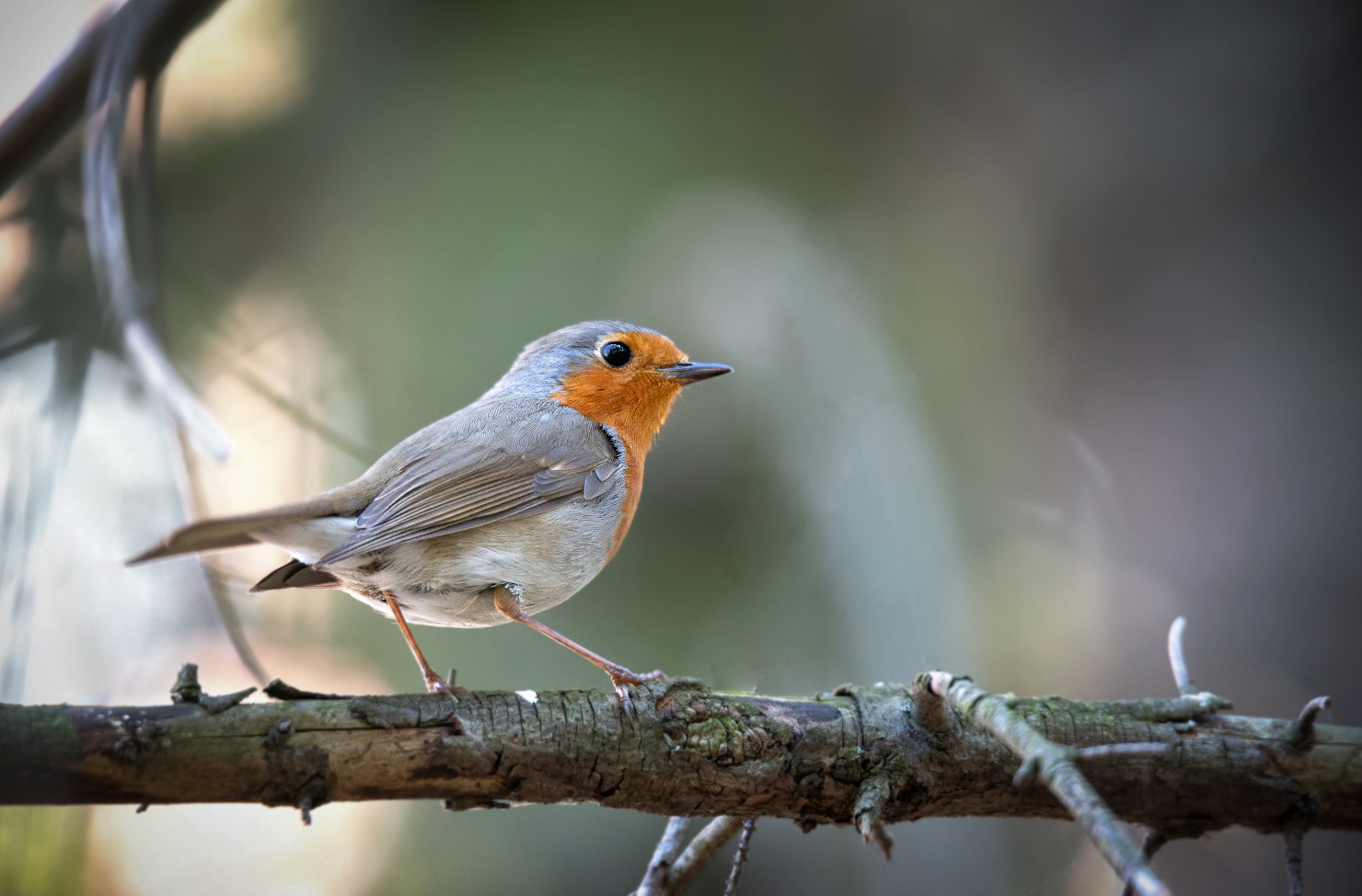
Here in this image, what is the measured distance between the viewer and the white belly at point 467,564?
2619 mm

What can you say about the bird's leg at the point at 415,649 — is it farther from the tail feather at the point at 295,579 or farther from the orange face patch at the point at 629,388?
the orange face patch at the point at 629,388

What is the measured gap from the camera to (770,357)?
4785 millimetres

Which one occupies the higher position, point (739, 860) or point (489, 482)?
point (489, 482)

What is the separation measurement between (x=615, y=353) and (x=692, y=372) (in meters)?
0.31

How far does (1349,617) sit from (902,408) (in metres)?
1.98

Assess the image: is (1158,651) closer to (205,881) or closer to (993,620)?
(993,620)

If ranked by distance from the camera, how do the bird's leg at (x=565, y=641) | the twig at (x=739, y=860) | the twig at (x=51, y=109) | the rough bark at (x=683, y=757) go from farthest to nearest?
1. the twig at (x=51, y=109)
2. the bird's leg at (x=565, y=641)
3. the twig at (x=739, y=860)
4. the rough bark at (x=683, y=757)

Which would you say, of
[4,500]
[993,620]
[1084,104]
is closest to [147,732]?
[4,500]

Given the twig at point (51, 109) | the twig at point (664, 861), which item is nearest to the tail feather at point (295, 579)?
the twig at point (664, 861)

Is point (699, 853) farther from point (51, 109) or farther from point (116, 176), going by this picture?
point (51, 109)

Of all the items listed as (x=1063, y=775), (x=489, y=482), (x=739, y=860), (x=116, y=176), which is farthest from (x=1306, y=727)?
(x=116, y=176)

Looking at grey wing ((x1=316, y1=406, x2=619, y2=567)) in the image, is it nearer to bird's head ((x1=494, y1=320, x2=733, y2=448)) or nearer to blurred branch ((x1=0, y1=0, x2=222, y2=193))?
bird's head ((x1=494, y1=320, x2=733, y2=448))

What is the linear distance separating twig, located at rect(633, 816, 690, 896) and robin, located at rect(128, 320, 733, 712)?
403 mm

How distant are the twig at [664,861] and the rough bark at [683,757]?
0.88 feet
